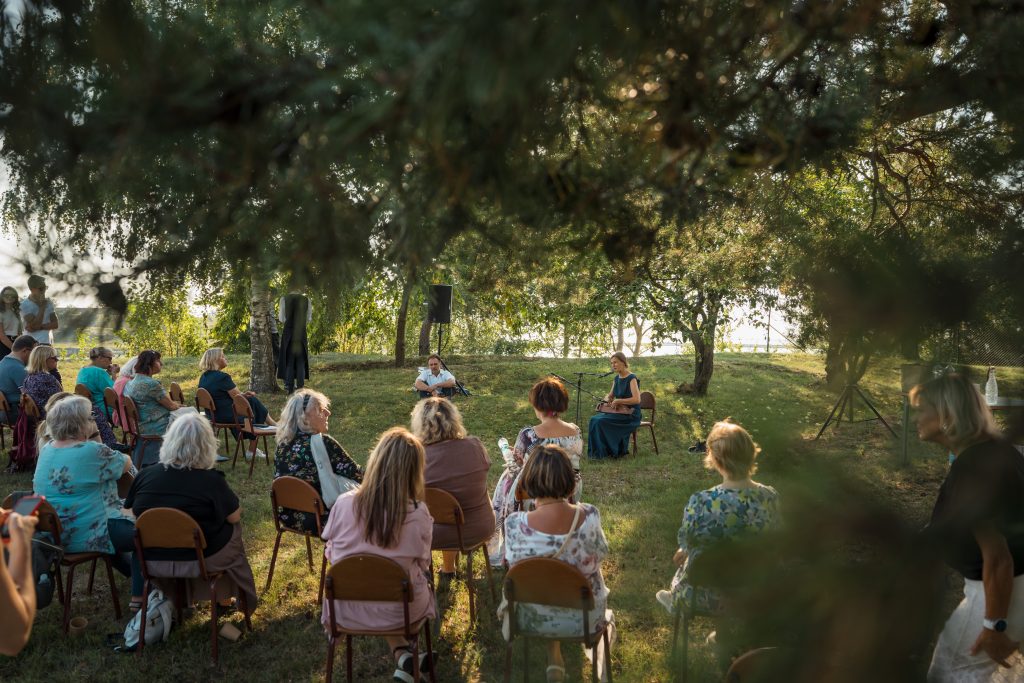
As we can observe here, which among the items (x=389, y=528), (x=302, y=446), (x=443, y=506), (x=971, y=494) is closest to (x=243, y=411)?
(x=302, y=446)

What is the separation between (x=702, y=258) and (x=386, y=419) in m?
8.48

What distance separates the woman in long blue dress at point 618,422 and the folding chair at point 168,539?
6.24 metres

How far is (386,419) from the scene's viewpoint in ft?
39.0

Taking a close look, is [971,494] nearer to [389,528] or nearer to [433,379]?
[389,528]

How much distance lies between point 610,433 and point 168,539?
21.1 feet

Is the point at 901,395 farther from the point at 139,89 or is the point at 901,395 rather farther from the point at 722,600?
the point at 139,89

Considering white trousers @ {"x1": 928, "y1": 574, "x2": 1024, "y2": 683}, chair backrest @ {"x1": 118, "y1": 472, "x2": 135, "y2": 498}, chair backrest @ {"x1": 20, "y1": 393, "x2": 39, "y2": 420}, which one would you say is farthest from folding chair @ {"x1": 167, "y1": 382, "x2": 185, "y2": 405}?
white trousers @ {"x1": 928, "y1": 574, "x2": 1024, "y2": 683}

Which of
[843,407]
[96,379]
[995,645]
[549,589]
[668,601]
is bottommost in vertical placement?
[668,601]

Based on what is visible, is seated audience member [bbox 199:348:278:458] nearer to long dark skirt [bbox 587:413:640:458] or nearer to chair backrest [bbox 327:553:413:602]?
long dark skirt [bbox 587:413:640:458]

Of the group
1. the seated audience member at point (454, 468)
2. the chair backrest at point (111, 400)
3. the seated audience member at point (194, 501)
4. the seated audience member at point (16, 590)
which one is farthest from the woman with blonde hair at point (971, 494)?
the chair backrest at point (111, 400)

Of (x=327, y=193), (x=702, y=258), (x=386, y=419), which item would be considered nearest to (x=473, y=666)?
(x=702, y=258)

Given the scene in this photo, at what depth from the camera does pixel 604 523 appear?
6.59m

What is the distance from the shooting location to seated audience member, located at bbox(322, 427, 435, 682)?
360 centimetres

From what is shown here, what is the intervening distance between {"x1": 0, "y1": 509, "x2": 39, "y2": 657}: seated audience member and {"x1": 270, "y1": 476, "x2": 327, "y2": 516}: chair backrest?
2.40 m
